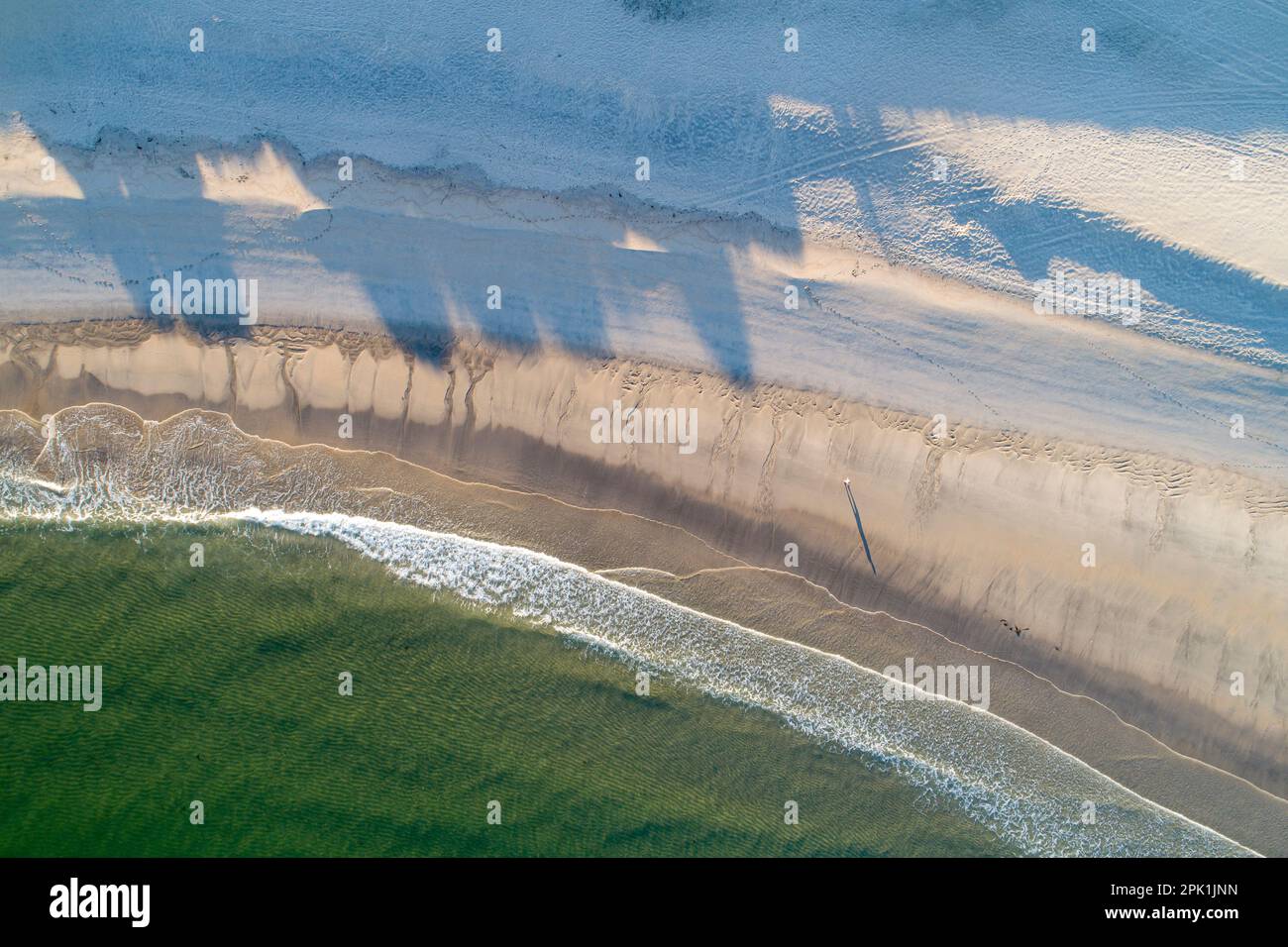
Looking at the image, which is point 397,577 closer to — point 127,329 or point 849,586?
point 127,329

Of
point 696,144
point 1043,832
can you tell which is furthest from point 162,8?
point 1043,832

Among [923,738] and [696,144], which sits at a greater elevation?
[696,144]

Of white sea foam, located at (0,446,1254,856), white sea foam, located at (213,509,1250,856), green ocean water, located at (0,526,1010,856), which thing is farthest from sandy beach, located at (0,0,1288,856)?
green ocean water, located at (0,526,1010,856)
